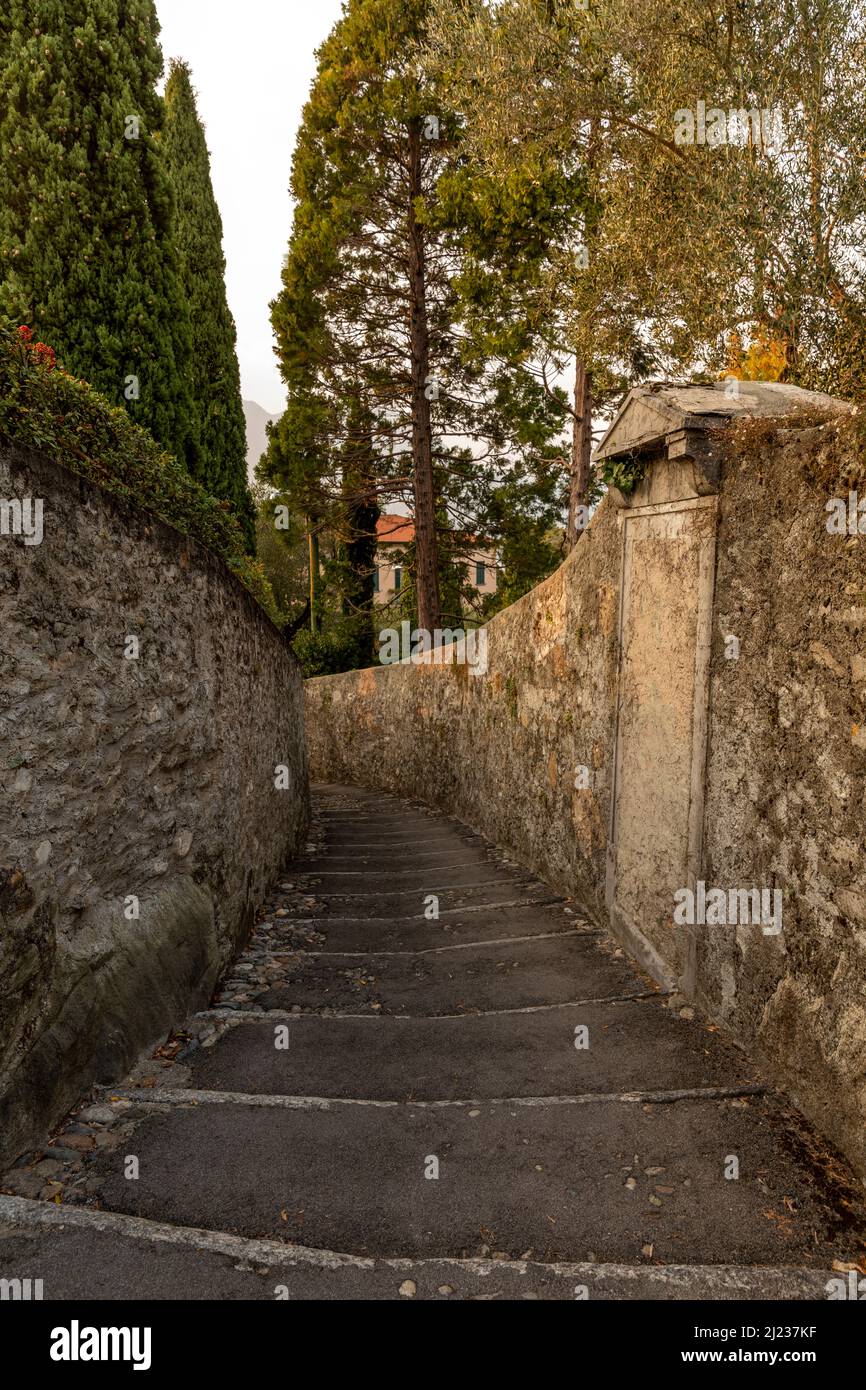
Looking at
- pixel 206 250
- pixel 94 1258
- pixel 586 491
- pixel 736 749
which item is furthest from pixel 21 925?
pixel 206 250

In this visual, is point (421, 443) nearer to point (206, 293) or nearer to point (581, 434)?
point (581, 434)

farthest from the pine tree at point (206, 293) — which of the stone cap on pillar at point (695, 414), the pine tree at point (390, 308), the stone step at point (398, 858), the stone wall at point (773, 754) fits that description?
the stone wall at point (773, 754)

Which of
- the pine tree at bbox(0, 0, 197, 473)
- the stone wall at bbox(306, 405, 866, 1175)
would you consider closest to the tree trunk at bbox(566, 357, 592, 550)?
the pine tree at bbox(0, 0, 197, 473)

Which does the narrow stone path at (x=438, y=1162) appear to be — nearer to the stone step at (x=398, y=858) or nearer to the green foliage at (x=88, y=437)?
the green foliage at (x=88, y=437)

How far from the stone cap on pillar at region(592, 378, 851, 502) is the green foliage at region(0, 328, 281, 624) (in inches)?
104

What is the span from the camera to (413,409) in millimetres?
15164

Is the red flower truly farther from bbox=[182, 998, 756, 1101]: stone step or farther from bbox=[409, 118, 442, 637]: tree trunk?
bbox=[409, 118, 442, 637]: tree trunk

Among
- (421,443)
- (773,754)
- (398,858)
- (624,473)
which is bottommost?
(398,858)

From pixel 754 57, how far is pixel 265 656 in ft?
22.0

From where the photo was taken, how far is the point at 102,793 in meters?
3.40

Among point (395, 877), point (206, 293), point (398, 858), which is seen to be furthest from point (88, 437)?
point (206, 293)

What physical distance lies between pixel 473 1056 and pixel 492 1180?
2.87 feet

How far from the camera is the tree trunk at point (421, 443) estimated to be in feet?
48.2
